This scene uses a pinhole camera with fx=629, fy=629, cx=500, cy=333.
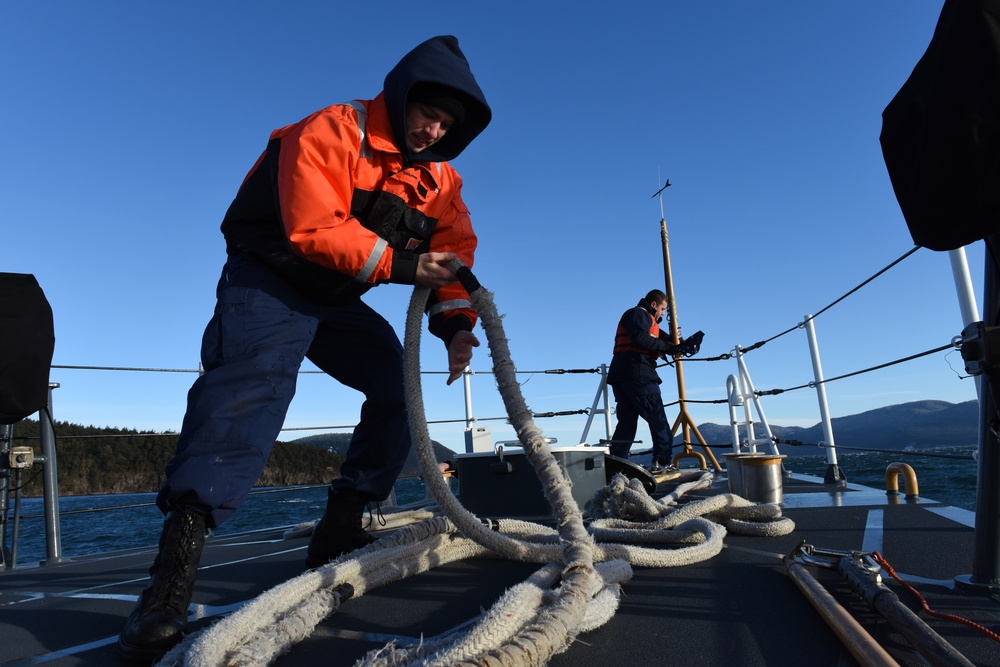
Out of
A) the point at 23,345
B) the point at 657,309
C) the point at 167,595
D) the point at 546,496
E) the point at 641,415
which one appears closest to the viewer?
the point at 167,595

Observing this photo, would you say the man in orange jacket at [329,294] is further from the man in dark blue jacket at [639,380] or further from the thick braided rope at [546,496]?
the man in dark blue jacket at [639,380]

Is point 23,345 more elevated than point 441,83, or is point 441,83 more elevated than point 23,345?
point 441,83

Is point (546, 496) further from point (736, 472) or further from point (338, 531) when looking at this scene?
A: point (736, 472)

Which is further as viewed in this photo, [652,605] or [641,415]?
[641,415]

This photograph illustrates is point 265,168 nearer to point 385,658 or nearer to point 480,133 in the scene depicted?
point 480,133

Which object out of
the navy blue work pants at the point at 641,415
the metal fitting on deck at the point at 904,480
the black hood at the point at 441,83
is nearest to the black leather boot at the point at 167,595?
the black hood at the point at 441,83

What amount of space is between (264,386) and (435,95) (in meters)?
0.84

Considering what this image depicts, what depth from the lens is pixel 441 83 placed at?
1529 millimetres

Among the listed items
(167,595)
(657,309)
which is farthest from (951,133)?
(657,309)

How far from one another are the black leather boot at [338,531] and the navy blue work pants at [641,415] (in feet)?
11.8

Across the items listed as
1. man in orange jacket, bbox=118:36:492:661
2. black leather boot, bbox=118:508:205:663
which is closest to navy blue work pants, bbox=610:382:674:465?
man in orange jacket, bbox=118:36:492:661

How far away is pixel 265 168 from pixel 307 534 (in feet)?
5.27

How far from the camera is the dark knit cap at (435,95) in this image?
1.59 metres

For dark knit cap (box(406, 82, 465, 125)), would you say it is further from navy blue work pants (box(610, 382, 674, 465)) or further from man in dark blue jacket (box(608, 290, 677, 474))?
navy blue work pants (box(610, 382, 674, 465))
